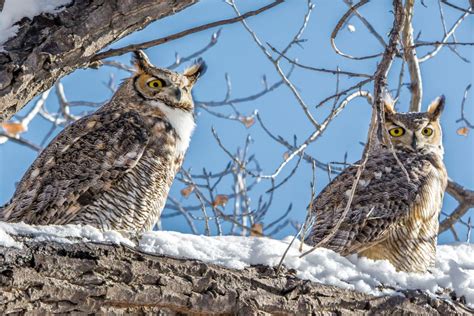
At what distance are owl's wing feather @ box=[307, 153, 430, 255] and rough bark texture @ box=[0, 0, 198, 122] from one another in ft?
4.65

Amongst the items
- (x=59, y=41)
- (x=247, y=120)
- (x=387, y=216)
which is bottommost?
(x=59, y=41)

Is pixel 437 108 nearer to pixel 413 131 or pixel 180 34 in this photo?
pixel 413 131

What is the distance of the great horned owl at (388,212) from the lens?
346cm

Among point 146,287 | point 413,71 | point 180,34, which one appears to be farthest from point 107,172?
point 413,71

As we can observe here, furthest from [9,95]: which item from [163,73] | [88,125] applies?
[163,73]

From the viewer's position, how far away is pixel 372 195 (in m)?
3.64

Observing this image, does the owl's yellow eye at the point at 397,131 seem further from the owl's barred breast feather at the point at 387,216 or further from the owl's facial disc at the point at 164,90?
the owl's facial disc at the point at 164,90

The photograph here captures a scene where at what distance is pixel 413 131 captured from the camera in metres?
4.05

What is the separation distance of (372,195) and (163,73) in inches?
46.7

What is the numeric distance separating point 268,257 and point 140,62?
1913 millimetres

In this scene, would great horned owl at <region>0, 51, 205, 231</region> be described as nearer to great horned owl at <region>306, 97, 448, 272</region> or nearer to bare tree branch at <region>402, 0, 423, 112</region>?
great horned owl at <region>306, 97, 448, 272</region>

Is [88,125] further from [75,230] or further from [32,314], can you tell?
[32,314]

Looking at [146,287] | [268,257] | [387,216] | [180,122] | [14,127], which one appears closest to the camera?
[146,287]

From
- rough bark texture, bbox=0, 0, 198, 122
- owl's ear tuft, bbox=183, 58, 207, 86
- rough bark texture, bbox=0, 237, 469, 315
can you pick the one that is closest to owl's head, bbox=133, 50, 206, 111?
owl's ear tuft, bbox=183, 58, 207, 86
